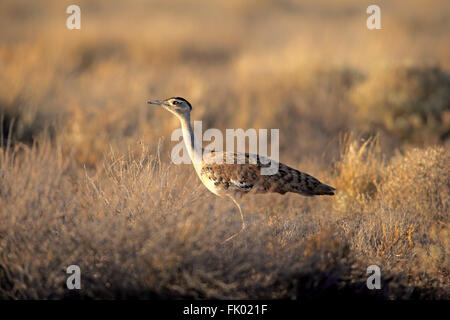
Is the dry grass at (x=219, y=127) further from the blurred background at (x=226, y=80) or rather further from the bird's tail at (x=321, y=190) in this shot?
the bird's tail at (x=321, y=190)

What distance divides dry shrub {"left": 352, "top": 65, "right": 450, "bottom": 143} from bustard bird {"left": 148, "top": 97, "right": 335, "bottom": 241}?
5227 mm

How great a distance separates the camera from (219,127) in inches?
410

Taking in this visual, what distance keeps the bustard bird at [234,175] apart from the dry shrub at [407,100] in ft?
17.1

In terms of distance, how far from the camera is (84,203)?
14.5ft

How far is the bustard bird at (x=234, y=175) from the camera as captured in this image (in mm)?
5410

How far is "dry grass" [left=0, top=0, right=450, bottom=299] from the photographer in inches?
151

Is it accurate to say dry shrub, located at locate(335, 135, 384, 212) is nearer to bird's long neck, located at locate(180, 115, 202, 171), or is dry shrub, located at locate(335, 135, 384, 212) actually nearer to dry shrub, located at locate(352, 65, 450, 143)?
bird's long neck, located at locate(180, 115, 202, 171)

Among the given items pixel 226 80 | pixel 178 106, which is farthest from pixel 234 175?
pixel 226 80

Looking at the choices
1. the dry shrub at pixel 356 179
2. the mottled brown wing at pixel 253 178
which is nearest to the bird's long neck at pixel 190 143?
the mottled brown wing at pixel 253 178

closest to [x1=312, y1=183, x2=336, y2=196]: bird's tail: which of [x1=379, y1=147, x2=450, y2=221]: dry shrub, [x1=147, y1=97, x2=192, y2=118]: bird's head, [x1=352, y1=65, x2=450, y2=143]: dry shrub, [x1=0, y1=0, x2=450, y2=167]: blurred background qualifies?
[x1=379, y1=147, x2=450, y2=221]: dry shrub

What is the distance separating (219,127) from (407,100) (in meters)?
4.00

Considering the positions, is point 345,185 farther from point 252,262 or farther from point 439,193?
point 252,262

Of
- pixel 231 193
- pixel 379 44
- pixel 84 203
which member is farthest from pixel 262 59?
pixel 84 203

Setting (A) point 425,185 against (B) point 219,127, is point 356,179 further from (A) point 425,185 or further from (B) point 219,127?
(B) point 219,127
